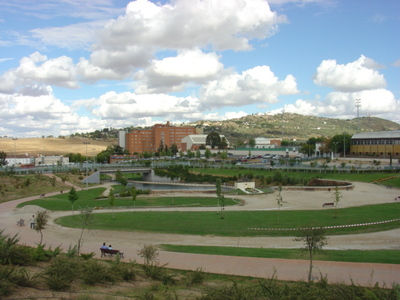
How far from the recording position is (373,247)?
2044 centimetres

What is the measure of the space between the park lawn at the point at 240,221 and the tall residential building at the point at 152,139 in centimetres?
14360

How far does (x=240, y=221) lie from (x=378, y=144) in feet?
262

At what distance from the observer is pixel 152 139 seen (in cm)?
18162

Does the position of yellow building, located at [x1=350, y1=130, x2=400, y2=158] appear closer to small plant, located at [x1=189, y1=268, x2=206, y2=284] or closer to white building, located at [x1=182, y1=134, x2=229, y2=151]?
white building, located at [x1=182, y1=134, x2=229, y2=151]

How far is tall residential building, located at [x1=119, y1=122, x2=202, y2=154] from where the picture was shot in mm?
178125

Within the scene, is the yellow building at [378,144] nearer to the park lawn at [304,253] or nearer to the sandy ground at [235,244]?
the sandy ground at [235,244]

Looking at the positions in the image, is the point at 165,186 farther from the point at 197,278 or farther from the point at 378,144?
the point at 197,278

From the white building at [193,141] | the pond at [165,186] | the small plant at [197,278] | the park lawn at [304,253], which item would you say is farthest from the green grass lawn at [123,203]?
the white building at [193,141]

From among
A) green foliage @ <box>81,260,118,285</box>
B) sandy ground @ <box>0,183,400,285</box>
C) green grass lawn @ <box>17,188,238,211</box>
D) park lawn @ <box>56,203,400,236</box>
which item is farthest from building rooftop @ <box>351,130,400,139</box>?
green foliage @ <box>81,260,118,285</box>

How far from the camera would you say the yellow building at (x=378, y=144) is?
92738 millimetres

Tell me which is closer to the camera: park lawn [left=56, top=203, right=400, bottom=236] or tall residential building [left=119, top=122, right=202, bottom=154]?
park lawn [left=56, top=203, right=400, bottom=236]

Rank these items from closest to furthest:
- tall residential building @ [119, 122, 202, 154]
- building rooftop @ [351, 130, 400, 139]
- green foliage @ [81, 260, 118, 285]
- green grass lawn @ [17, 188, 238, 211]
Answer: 1. green foliage @ [81, 260, 118, 285]
2. green grass lawn @ [17, 188, 238, 211]
3. building rooftop @ [351, 130, 400, 139]
4. tall residential building @ [119, 122, 202, 154]

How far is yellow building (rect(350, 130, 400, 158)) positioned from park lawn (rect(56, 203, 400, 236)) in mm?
64322

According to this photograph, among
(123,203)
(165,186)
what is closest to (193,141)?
(165,186)
